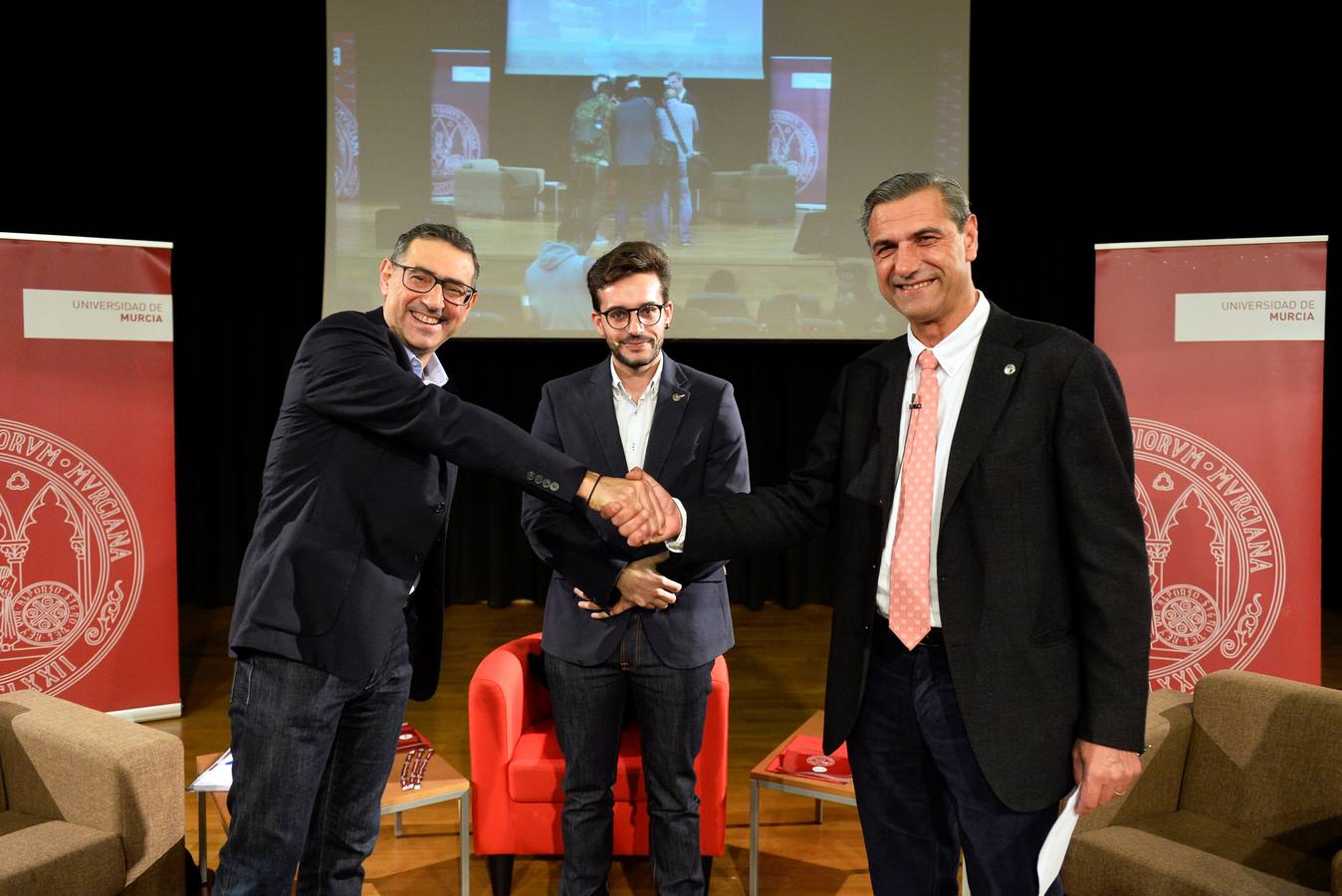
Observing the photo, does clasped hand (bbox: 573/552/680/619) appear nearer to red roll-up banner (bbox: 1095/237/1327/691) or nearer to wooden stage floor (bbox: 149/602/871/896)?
wooden stage floor (bbox: 149/602/871/896)

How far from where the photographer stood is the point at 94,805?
252 centimetres

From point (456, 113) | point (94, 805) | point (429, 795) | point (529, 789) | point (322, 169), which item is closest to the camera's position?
point (94, 805)

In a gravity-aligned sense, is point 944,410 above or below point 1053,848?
above

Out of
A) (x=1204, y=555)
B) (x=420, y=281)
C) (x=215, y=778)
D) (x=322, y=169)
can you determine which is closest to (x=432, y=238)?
(x=420, y=281)

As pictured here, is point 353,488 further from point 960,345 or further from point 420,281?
point 960,345

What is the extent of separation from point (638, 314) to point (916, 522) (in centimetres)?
92

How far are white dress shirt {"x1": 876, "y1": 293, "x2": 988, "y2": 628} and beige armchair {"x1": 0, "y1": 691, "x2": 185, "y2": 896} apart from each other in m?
1.93

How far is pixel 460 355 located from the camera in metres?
6.36

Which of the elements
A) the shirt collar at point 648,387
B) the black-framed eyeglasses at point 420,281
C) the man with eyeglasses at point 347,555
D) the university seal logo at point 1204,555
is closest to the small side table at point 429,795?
the man with eyeglasses at point 347,555

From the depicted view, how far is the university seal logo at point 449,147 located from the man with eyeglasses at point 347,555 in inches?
143

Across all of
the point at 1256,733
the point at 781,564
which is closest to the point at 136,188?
the point at 781,564

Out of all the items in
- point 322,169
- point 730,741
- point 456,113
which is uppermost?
point 456,113

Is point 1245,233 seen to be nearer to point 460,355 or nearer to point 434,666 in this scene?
point 460,355

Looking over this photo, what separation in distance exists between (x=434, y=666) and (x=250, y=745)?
0.50 metres
